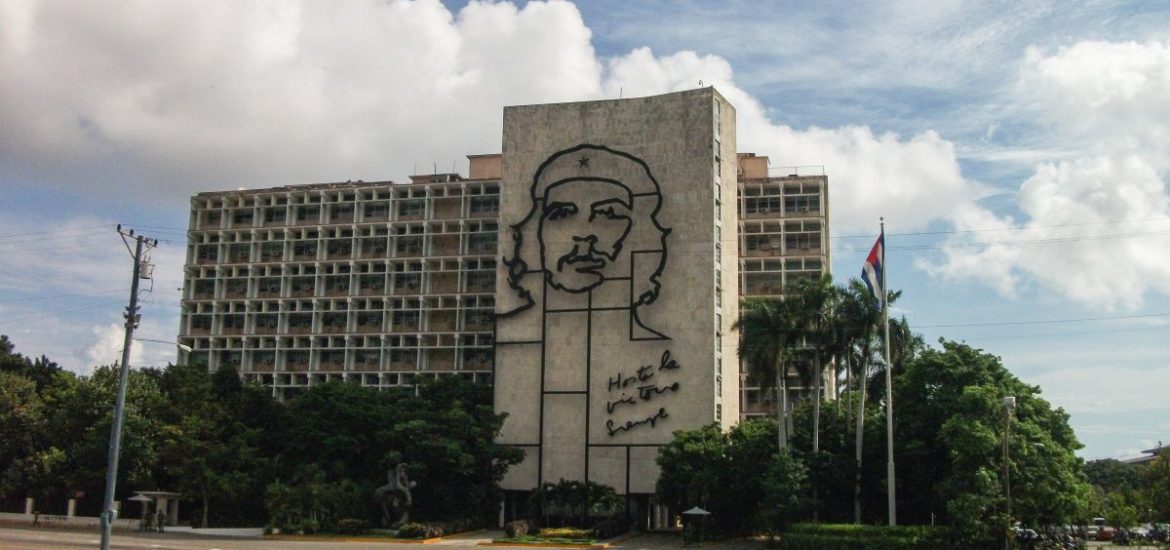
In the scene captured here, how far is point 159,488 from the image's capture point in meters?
80.3

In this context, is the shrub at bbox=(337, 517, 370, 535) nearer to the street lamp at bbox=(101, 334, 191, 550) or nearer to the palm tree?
the street lamp at bbox=(101, 334, 191, 550)

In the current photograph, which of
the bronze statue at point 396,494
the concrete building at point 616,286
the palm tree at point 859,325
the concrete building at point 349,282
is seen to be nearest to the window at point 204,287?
the concrete building at point 349,282

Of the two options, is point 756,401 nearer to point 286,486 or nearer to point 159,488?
point 286,486

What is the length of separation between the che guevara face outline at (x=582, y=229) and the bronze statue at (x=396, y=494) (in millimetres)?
22507

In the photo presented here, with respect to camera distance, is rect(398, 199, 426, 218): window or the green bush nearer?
the green bush

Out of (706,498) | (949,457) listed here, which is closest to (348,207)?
(706,498)

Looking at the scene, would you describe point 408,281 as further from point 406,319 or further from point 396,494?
point 396,494

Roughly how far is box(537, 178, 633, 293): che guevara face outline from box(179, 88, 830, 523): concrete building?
0.17 meters

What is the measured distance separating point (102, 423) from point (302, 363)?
89.9 feet

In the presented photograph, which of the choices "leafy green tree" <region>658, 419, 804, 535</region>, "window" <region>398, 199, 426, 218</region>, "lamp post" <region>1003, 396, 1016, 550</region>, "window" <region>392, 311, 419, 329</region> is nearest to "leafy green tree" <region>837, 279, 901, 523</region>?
"leafy green tree" <region>658, 419, 804, 535</region>

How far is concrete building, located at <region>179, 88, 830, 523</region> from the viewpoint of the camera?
85.2 m

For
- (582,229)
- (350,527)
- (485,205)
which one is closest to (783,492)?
(350,527)

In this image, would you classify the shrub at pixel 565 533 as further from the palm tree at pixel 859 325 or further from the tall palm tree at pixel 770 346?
the palm tree at pixel 859 325

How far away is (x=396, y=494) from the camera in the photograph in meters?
73.5
